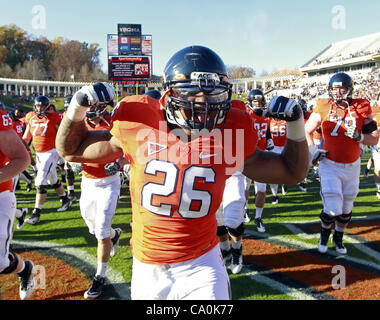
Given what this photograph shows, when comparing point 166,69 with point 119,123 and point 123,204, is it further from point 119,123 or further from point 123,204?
point 123,204

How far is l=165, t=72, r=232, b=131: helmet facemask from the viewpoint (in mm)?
1728

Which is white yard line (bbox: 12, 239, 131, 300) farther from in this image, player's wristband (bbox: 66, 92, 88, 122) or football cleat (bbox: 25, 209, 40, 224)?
player's wristband (bbox: 66, 92, 88, 122)

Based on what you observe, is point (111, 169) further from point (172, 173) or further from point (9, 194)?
point (172, 173)

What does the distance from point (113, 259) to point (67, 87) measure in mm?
72629

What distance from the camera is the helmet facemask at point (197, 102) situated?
1728 millimetres

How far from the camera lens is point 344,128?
4137 mm

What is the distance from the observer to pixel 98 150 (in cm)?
210

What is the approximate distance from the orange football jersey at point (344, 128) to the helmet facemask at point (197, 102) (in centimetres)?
296

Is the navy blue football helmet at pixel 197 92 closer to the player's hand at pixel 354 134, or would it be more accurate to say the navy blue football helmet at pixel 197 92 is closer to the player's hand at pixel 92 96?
the player's hand at pixel 92 96

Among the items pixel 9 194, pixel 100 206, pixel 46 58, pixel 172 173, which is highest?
pixel 46 58

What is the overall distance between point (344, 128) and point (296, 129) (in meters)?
2.71

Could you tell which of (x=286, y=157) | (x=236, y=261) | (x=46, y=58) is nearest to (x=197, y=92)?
(x=286, y=157)
